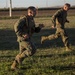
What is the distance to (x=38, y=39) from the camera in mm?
16328

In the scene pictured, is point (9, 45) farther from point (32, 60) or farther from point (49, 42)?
point (32, 60)

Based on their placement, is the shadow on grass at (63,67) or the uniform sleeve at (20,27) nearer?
the uniform sleeve at (20,27)

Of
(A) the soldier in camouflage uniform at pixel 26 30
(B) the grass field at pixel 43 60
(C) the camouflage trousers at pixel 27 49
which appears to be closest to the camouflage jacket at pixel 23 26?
(A) the soldier in camouflage uniform at pixel 26 30

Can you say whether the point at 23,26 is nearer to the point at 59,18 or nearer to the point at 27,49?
the point at 27,49

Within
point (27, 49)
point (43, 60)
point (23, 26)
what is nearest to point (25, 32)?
point (23, 26)

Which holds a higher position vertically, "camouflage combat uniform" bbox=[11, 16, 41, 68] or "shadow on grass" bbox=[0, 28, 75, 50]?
"camouflage combat uniform" bbox=[11, 16, 41, 68]

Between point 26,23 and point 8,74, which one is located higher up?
point 26,23

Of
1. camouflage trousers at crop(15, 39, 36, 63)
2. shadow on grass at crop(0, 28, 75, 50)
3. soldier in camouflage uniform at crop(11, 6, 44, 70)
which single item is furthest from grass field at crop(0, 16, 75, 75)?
soldier in camouflage uniform at crop(11, 6, 44, 70)

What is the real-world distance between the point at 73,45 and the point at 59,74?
17.3 ft

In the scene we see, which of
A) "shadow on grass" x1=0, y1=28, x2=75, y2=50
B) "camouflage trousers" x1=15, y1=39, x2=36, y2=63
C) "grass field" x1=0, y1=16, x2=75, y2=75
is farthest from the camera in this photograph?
"shadow on grass" x1=0, y1=28, x2=75, y2=50

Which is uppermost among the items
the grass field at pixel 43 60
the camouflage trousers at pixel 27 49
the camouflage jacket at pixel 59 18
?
the camouflage jacket at pixel 59 18

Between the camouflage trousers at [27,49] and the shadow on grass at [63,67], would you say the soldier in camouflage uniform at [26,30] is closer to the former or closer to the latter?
the camouflage trousers at [27,49]

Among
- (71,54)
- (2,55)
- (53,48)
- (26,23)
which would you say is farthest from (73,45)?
(26,23)

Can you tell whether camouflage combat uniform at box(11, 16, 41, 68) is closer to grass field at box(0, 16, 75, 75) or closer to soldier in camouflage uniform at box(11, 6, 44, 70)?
soldier in camouflage uniform at box(11, 6, 44, 70)
